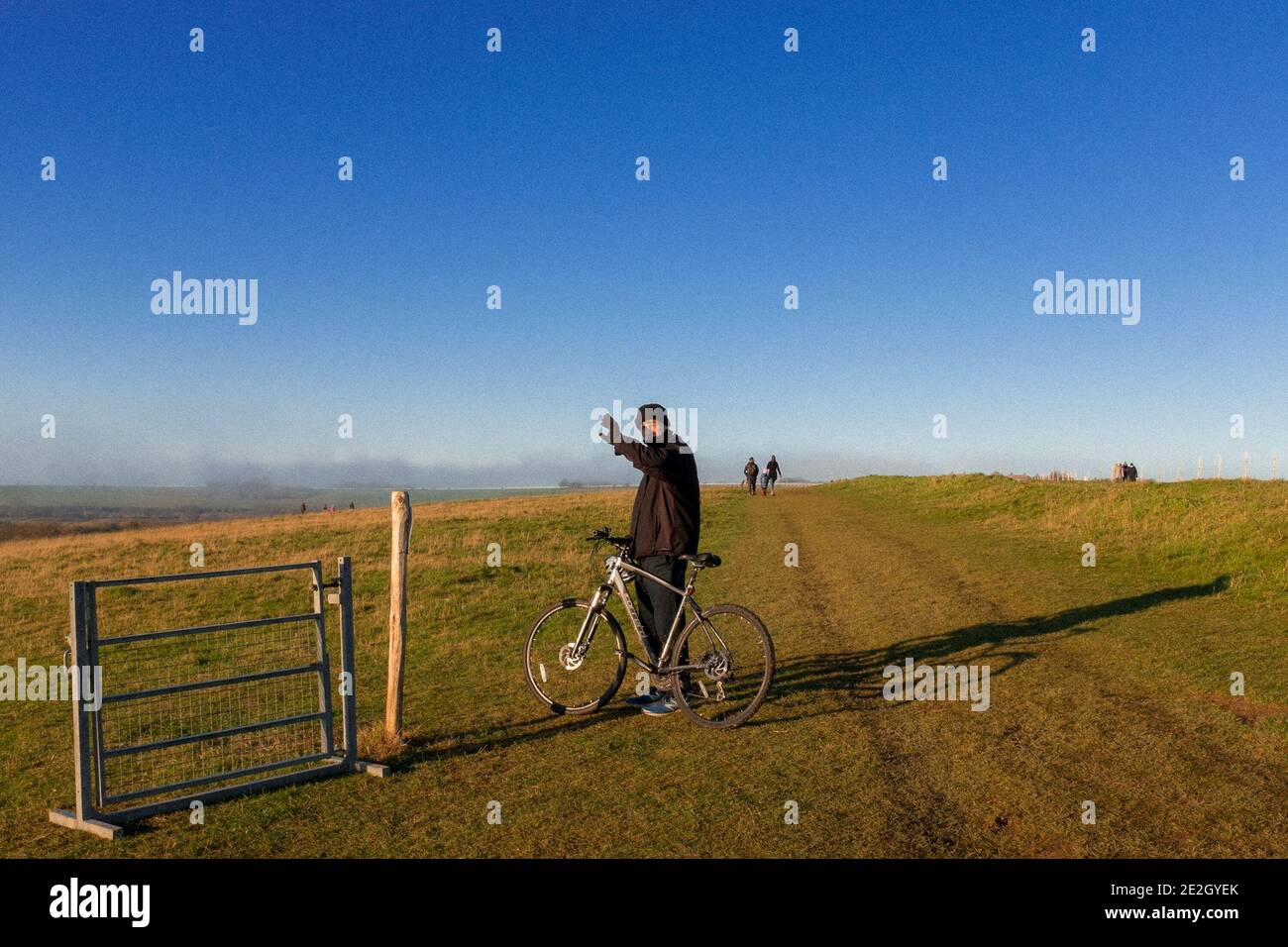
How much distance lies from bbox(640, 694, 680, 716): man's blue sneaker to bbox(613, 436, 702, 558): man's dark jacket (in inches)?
54.8

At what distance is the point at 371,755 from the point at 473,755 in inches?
32.1

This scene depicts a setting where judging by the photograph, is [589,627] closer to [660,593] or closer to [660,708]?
[660,593]

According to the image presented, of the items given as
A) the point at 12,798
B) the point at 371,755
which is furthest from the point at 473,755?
the point at 12,798

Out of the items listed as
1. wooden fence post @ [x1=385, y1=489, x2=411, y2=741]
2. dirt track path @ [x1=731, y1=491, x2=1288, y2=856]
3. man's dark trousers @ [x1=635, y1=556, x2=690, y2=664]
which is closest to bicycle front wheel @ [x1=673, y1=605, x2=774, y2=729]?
man's dark trousers @ [x1=635, y1=556, x2=690, y2=664]

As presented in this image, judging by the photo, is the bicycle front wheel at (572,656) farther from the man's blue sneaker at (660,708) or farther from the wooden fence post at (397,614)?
the wooden fence post at (397,614)

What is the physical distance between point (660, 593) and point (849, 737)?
2098mm

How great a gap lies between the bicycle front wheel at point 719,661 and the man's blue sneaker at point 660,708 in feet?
0.52

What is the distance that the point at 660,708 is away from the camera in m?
8.70

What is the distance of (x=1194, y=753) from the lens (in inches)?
287

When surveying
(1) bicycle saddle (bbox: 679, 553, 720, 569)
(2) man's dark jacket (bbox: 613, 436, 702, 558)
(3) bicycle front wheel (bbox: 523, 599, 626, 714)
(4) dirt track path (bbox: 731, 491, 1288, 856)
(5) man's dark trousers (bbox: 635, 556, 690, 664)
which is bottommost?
(4) dirt track path (bbox: 731, 491, 1288, 856)

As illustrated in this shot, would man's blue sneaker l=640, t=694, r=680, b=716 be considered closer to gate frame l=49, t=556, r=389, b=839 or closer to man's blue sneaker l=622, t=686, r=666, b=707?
man's blue sneaker l=622, t=686, r=666, b=707

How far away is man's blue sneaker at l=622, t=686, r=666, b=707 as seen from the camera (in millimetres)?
8977
